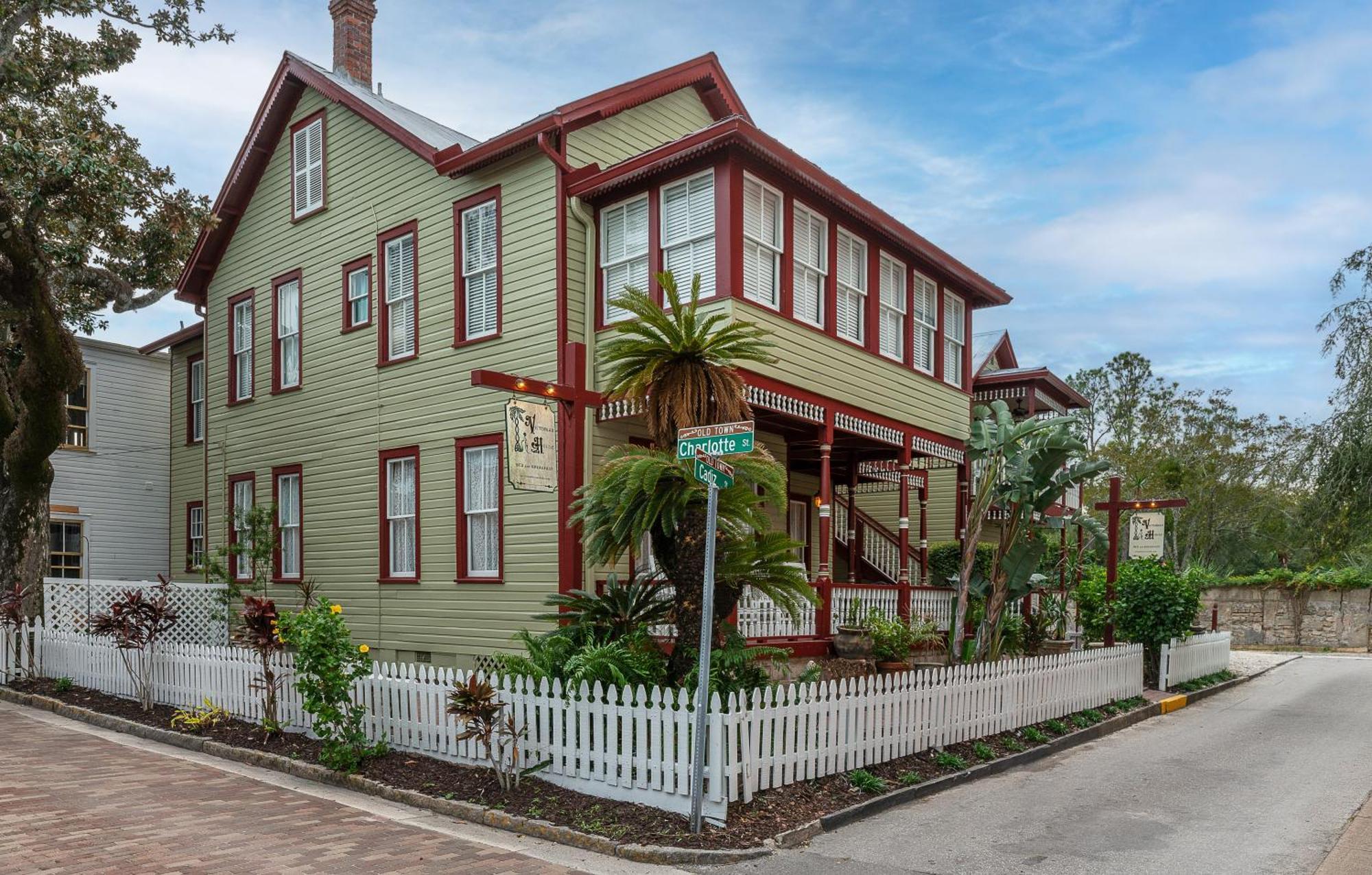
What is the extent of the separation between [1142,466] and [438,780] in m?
42.6

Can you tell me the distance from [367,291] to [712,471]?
38.3 ft

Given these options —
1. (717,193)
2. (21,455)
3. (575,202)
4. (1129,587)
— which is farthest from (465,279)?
(1129,587)

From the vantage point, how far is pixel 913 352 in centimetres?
1827

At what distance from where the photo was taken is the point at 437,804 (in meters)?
9.59

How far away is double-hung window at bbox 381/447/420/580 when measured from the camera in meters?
17.2

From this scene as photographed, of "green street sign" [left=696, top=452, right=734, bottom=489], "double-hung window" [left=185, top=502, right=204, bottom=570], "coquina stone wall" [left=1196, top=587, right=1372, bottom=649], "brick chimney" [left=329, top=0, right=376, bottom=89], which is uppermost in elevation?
"brick chimney" [left=329, top=0, right=376, bottom=89]

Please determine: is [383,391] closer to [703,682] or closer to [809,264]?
[809,264]

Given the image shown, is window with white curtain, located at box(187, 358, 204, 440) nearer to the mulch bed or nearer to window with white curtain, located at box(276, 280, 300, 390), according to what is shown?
window with white curtain, located at box(276, 280, 300, 390)

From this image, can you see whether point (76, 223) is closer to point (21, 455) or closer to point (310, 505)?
point (21, 455)

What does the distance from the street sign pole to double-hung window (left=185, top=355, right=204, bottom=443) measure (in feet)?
61.9

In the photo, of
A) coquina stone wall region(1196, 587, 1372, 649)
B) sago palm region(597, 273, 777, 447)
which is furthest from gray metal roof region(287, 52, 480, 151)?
coquina stone wall region(1196, 587, 1372, 649)

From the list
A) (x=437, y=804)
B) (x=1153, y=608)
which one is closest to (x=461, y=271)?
(x=437, y=804)

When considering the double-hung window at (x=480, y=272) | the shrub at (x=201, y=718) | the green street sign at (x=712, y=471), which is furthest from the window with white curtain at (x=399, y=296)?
the green street sign at (x=712, y=471)

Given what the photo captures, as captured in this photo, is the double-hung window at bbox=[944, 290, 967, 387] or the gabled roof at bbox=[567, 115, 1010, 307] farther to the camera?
the double-hung window at bbox=[944, 290, 967, 387]
